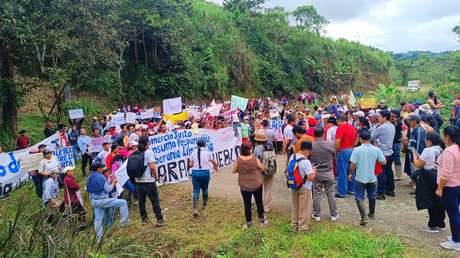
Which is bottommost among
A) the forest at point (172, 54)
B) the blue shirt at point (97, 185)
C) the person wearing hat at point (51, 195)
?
the person wearing hat at point (51, 195)

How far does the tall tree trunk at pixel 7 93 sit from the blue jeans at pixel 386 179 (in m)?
12.7

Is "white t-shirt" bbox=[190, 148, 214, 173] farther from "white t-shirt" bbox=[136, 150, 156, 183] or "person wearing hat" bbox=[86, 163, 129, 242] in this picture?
"person wearing hat" bbox=[86, 163, 129, 242]

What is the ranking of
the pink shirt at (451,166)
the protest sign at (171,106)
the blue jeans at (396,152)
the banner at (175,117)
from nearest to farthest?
the pink shirt at (451,166) < the blue jeans at (396,152) < the banner at (175,117) < the protest sign at (171,106)

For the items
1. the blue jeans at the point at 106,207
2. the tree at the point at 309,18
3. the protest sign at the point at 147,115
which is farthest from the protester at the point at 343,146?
the tree at the point at 309,18

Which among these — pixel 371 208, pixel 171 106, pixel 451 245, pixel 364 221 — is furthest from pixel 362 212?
pixel 171 106

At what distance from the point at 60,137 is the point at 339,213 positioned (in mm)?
8389

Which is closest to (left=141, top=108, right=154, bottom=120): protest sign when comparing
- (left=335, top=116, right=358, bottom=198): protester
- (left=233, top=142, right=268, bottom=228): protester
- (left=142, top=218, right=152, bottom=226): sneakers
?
(left=142, top=218, right=152, bottom=226): sneakers

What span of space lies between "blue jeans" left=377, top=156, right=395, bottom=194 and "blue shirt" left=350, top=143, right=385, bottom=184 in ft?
4.75

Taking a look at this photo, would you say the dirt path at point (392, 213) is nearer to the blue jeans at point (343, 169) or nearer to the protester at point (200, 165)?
the blue jeans at point (343, 169)

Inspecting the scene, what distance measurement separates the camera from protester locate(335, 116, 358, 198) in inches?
297

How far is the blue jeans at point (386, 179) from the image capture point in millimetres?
7742

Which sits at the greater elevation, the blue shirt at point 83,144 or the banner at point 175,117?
the banner at point 175,117

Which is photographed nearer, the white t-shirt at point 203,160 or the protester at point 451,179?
the protester at point 451,179

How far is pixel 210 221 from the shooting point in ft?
24.3
